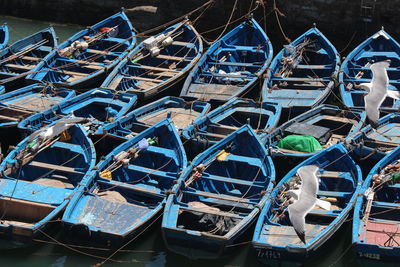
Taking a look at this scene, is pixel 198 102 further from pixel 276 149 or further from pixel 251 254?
pixel 251 254

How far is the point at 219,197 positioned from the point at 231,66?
8650 millimetres

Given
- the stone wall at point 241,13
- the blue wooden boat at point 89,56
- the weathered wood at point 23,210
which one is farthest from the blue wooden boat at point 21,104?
the stone wall at point 241,13

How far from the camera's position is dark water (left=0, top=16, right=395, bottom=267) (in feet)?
58.1

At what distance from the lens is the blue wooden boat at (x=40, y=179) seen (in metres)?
17.8

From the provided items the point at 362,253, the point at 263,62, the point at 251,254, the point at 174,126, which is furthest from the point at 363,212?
the point at 263,62

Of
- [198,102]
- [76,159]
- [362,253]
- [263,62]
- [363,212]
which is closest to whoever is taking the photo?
[362,253]

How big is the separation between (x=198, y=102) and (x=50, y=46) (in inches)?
291

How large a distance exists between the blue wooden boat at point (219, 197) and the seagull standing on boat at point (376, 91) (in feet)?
10.4

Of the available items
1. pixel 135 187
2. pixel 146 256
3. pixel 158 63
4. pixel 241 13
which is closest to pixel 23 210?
pixel 135 187

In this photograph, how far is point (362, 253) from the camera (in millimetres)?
16797

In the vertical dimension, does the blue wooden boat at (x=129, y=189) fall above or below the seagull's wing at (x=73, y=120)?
below

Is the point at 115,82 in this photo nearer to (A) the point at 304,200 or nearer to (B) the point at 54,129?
(B) the point at 54,129

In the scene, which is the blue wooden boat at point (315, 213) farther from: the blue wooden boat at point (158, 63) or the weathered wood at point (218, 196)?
the blue wooden boat at point (158, 63)

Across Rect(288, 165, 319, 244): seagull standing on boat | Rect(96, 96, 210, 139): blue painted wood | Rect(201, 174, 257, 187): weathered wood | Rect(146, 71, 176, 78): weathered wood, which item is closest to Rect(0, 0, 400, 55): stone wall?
Rect(146, 71, 176, 78): weathered wood
